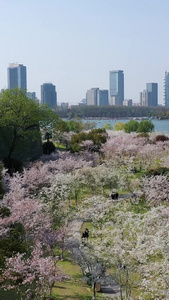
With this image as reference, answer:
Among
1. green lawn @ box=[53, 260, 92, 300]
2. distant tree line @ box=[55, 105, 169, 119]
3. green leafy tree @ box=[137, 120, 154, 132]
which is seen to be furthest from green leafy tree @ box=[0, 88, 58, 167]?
distant tree line @ box=[55, 105, 169, 119]

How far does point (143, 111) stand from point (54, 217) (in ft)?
514

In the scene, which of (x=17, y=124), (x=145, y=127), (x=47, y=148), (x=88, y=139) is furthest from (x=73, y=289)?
(x=145, y=127)

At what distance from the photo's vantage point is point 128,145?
135 ft

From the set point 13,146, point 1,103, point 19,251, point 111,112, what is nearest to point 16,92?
point 1,103

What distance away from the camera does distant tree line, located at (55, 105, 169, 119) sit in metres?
147

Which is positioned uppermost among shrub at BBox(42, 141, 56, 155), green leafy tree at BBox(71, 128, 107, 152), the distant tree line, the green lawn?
the distant tree line

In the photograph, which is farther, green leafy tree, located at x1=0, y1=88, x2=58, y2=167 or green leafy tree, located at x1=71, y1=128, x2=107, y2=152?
green leafy tree, located at x1=71, y1=128, x2=107, y2=152

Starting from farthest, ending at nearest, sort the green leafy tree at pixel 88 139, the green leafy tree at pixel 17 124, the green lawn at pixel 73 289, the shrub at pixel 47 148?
the shrub at pixel 47 148 → the green leafy tree at pixel 88 139 → the green leafy tree at pixel 17 124 → the green lawn at pixel 73 289

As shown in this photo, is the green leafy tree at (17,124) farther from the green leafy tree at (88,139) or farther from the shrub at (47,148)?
the green leafy tree at (88,139)

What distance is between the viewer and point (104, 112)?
156 meters

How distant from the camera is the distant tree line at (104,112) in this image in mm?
146738

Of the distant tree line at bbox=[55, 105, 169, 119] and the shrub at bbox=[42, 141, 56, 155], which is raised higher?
the distant tree line at bbox=[55, 105, 169, 119]

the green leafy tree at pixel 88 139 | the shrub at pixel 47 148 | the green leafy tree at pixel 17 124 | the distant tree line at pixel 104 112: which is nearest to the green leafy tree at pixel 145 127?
the green leafy tree at pixel 88 139

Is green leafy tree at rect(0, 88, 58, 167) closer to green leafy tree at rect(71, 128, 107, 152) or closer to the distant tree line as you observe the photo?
green leafy tree at rect(71, 128, 107, 152)
